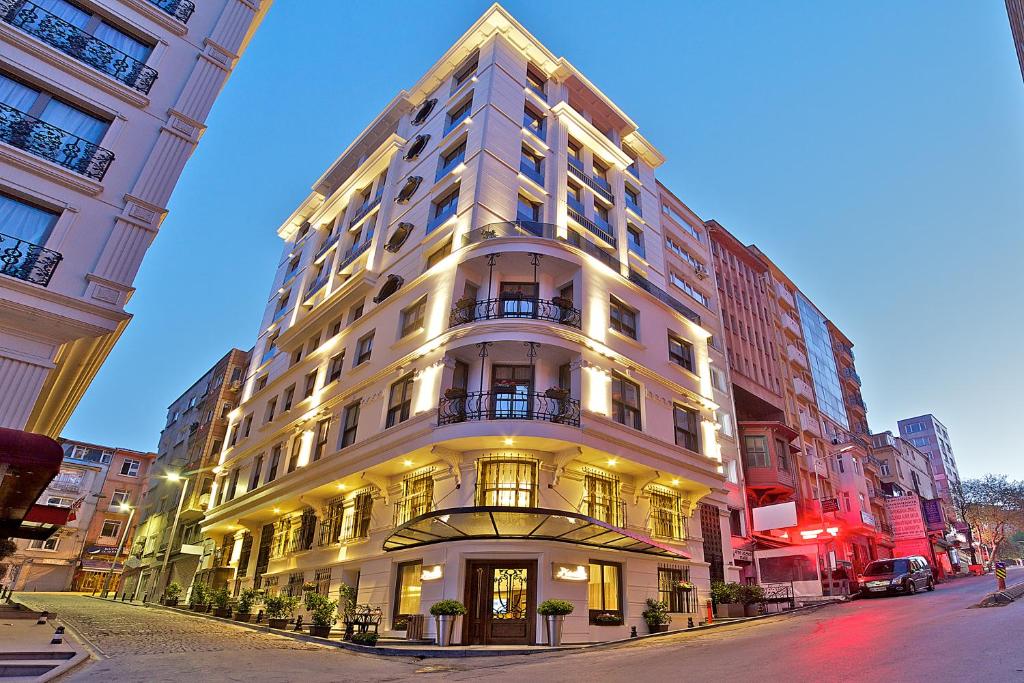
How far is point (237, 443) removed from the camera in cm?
3506

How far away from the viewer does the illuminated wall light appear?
1781cm

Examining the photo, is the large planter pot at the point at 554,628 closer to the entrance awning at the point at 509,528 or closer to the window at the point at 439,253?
the entrance awning at the point at 509,528

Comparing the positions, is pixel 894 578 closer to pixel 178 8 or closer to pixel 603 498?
pixel 603 498

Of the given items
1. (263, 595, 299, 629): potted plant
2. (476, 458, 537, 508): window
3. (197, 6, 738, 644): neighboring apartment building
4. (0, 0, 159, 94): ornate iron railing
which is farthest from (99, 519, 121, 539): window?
(476, 458, 537, 508): window

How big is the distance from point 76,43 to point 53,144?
3.22 metres

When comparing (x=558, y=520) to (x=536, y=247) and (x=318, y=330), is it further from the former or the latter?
(x=318, y=330)

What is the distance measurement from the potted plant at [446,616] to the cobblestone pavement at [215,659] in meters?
2.28

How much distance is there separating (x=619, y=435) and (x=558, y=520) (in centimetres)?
492

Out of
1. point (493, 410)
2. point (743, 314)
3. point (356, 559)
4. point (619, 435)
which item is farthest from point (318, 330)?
point (743, 314)

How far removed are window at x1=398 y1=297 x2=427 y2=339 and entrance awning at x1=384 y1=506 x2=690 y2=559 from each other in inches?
327

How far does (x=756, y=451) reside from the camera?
114 ft

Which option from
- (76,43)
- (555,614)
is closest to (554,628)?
(555,614)

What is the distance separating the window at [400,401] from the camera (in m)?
21.7

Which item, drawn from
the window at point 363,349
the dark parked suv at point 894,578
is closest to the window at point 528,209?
the window at point 363,349
